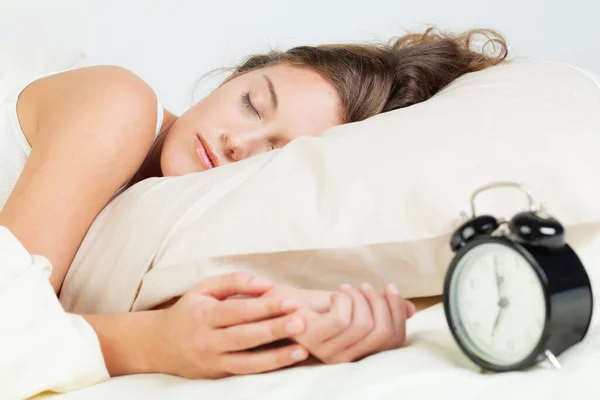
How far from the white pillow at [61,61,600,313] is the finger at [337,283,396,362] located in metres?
0.13

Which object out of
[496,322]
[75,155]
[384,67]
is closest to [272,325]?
[496,322]

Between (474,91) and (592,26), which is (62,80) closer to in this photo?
(474,91)

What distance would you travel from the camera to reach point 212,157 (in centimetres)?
150

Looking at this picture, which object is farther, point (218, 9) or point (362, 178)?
point (218, 9)

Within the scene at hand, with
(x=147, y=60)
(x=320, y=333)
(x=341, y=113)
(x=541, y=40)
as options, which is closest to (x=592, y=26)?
(x=541, y=40)

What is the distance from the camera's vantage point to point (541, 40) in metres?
2.31

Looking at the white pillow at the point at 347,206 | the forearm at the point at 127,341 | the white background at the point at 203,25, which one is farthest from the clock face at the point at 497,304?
the white background at the point at 203,25

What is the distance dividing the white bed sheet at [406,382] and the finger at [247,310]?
64 millimetres

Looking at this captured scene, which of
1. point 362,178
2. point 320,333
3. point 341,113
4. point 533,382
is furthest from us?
point 341,113

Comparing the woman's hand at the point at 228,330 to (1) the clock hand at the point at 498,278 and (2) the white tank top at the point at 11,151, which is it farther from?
(2) the white tank top at the point at 11,151

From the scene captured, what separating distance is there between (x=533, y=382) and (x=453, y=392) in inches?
2.9

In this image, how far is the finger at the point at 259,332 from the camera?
2.91 feet

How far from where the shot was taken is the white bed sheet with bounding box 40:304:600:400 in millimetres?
762

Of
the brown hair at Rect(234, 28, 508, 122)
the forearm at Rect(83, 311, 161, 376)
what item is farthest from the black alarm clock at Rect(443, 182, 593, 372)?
the brown hair at Rect(234, 28, 508, 122)
